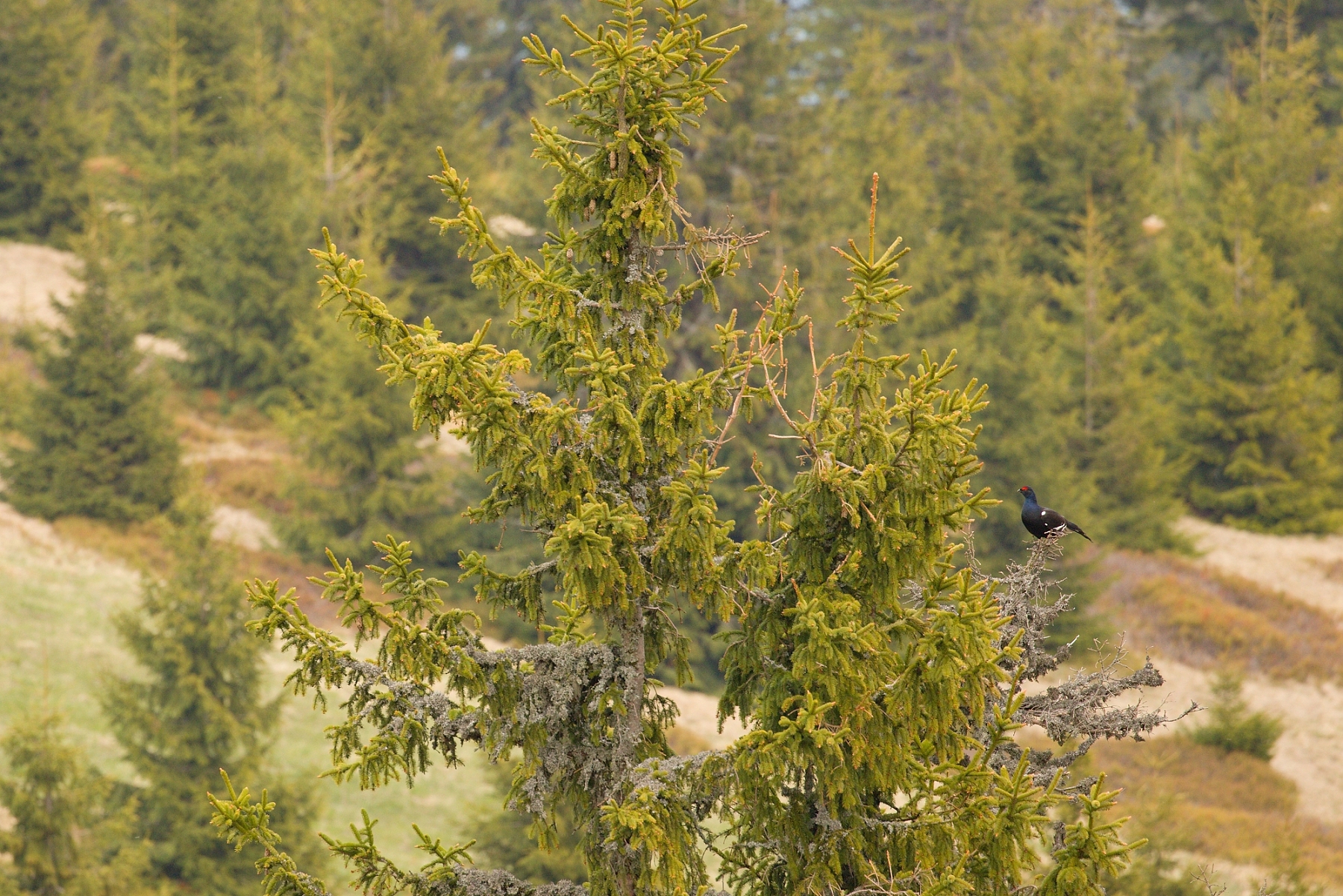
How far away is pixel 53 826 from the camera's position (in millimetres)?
13625

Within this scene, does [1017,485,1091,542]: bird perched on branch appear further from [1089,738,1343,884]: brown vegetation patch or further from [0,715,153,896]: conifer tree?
[0,715,153,896]: conifer tree

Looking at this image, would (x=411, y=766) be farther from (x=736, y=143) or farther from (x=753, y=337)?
(x=736, y=143)

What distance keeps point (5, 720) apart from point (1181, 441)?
3163 cm

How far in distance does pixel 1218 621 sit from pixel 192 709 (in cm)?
2337

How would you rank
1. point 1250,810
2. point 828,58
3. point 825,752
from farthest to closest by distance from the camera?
point 828,58
point 1250,810
point 825,752

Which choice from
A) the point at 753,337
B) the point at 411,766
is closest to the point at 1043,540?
the point at 753,337

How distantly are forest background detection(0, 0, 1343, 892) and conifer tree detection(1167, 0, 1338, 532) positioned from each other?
0.10 metres

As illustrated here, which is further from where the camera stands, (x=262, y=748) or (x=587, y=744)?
(x=262, y=748)

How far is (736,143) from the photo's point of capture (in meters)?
31.0

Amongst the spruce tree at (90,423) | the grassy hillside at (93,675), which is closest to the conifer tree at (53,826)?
the grassy hillside at (93,675)

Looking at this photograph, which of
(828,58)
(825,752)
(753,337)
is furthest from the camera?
(828,58)

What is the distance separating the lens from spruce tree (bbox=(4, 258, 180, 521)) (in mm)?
27688

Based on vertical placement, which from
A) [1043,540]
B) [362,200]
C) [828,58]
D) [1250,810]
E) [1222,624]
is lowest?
[1250,810]

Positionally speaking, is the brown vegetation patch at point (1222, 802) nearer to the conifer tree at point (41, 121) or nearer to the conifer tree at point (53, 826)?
the conifer tree at point (53, 826)
